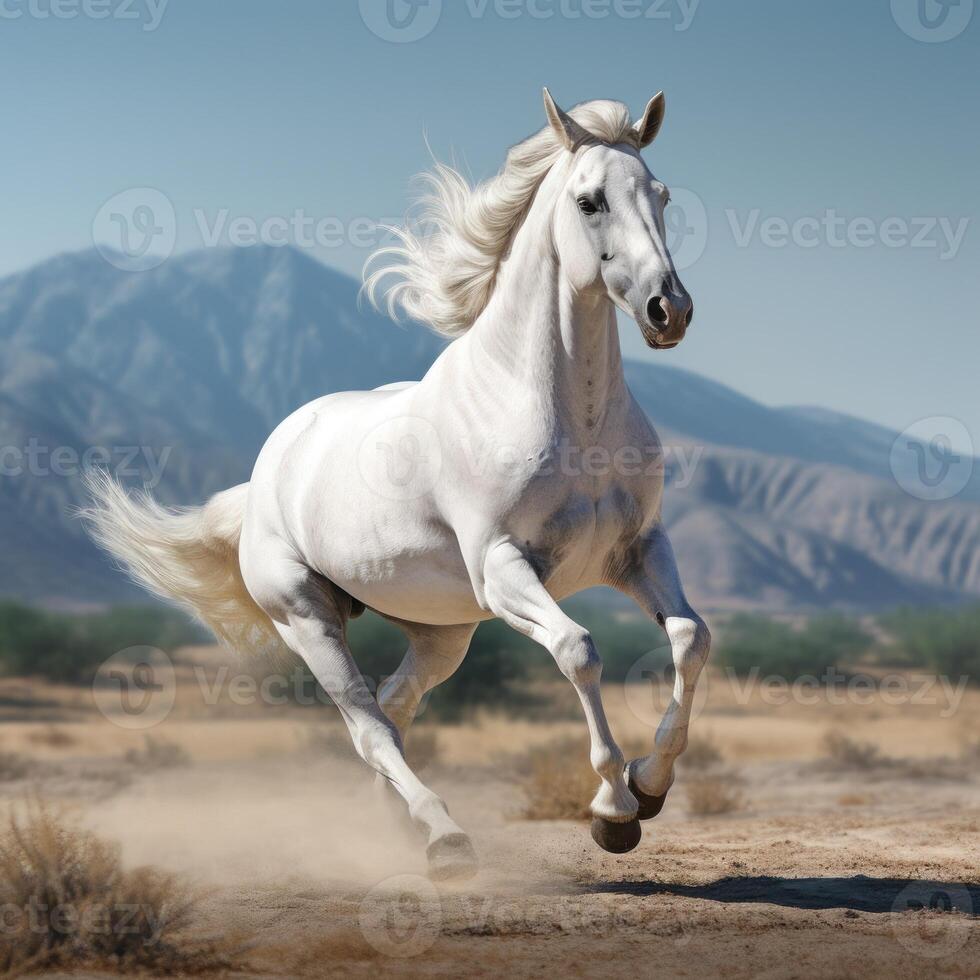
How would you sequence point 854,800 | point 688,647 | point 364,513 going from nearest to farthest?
point 688,647, point 364,513, point 854,800

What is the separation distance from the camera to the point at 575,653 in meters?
4.91

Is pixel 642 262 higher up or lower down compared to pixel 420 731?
higher up

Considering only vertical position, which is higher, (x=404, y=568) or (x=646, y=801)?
(x=404, y=568)

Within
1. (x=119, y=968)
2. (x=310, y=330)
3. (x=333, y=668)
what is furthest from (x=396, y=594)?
(x=310, y=330)

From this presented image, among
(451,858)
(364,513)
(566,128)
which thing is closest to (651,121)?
(566,128)

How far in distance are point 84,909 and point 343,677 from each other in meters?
1.56

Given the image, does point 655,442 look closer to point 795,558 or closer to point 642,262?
point 642,262

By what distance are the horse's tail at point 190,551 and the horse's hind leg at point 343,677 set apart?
786 mm

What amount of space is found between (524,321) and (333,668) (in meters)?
2.09

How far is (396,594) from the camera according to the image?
5945 mm

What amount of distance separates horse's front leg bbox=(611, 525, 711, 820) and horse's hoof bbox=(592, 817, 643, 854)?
0.13m

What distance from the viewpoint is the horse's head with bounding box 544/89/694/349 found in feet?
15.6

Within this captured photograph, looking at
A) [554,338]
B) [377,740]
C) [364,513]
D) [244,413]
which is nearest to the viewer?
[554,338]

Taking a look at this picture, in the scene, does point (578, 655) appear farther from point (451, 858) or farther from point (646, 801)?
point (451, 858)
